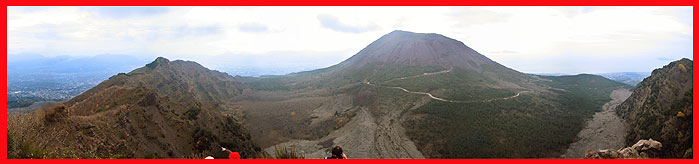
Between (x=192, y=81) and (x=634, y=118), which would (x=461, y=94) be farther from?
(x=192, y=81)

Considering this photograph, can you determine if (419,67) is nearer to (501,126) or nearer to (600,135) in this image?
(501,126)

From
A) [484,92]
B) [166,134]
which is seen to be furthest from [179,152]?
[484,92]

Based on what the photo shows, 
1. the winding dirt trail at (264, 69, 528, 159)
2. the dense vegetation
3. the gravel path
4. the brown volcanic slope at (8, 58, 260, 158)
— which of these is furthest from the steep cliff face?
the brown volcanic slope at (8, 58, 260, 158)

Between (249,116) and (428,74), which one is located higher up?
(428,74)

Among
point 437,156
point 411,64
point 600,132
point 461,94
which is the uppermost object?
point 411,64

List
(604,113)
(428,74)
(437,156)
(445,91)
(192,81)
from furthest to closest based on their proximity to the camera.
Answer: (428,74) < (192,81) < (445,91) < (604,113) < (437,156)

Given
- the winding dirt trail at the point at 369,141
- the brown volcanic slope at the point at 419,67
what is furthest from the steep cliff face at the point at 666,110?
the brown volcanic slope at the point at 419,67

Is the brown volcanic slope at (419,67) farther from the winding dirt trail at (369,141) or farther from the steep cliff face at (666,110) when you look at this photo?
the steep cliff face at (666,110)
